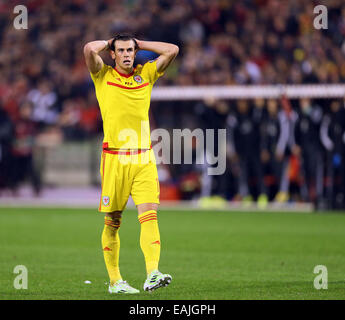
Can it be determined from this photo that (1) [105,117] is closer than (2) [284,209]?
Yes

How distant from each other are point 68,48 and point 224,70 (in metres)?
7.04

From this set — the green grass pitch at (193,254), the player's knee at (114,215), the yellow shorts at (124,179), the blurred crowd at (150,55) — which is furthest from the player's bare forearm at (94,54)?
the blurred crowd at (150,55)

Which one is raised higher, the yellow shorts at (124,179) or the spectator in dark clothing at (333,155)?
the spectator in dark clothing at (333,155)

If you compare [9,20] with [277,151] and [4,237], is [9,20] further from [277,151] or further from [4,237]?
[4,237]

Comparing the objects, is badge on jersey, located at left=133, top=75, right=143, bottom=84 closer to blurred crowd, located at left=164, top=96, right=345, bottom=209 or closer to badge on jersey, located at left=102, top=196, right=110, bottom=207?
badge on jersey, located at left=102, top=196, right=110, bottom=207

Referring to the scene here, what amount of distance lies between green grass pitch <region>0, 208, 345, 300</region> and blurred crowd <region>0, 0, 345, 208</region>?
4.39 m

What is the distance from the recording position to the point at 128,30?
25.8 meters

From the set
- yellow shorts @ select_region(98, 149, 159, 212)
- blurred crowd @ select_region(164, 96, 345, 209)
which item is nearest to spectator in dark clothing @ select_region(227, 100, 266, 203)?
blurred crowd @ select_region(164, 96, 345, 209)

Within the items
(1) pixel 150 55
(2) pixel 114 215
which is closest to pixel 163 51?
(2) pixel 114 215

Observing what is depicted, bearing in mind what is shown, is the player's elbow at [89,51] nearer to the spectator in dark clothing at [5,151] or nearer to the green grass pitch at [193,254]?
the green grass pitch at [193,254]

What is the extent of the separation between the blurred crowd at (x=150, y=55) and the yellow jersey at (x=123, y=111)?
11.6m

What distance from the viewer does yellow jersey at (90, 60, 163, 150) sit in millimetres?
8367

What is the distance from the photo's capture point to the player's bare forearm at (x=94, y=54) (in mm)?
8180
